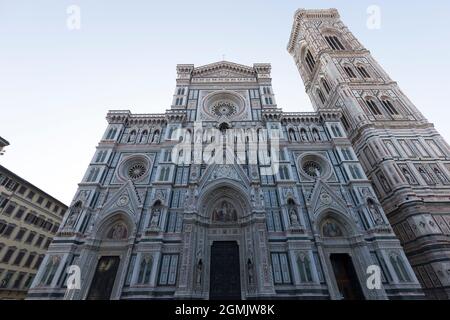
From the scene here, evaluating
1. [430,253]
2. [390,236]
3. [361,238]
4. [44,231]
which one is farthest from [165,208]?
[44,231]

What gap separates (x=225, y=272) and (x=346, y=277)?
846 cm

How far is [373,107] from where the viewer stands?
24906 millimetres

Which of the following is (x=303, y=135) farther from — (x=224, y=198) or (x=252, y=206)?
(x=224, y=198)

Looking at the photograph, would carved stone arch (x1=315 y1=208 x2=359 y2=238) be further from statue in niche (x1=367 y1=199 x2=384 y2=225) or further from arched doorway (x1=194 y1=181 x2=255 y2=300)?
arched doorway (x1=194 y1=181 x2=255 y2=300)

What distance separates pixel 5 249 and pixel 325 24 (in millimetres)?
54657

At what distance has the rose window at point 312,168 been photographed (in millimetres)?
19839

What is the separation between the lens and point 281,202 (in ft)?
55.1

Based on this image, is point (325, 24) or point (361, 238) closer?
point (361, 238)

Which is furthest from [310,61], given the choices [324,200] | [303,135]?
[324,200]

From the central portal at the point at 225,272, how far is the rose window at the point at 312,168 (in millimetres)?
9603

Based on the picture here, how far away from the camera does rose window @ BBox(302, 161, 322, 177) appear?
19.8 meters

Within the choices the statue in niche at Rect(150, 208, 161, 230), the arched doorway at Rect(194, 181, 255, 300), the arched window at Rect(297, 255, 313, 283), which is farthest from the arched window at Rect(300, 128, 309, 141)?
the statue in niche at Rect(150, 208, 161, 230)
